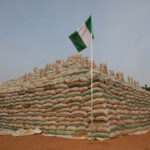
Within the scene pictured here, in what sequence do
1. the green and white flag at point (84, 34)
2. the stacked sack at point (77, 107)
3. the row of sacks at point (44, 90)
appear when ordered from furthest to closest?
1. the row of sacks at point (44, 90)
2. the green and white flag at point (84, 34)
3. the stacked sack at point (77, 107)

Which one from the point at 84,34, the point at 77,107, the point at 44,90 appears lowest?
the point at 77,107

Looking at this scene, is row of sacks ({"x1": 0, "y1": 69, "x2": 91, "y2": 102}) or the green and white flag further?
row of sacks ({"x1": 0, "y1": 69, "x2": 91, "y2": 102})

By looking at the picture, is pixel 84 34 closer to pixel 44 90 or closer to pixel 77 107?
pixel 77 107

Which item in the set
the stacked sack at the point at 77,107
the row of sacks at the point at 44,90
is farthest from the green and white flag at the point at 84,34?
the row of sacks at the point at 44,90

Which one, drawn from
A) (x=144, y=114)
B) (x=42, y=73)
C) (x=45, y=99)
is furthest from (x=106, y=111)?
(x=42, y=73)

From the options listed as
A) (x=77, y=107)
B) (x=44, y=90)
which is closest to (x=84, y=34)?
(x=77, y=107)

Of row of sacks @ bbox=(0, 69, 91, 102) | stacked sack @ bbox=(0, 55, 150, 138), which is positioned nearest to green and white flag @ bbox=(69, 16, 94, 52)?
stacked sack @ bbox=(0, 55, 150, 138)

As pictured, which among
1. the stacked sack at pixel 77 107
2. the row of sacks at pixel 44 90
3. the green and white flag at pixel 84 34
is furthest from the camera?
the row of sacks at pixel 44 90

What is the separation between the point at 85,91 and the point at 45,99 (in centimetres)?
177

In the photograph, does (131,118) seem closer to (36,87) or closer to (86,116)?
(86,116)

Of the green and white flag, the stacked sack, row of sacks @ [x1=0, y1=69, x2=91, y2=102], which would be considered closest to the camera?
the stacked sack

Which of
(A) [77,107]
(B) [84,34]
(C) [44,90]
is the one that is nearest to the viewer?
(A) [77,107]

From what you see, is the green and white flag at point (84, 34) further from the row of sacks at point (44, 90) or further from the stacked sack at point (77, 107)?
the row of sacks at point (44, 90)

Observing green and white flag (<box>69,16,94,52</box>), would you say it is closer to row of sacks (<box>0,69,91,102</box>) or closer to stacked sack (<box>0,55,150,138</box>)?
stacked sack (<box>0,55,150,138</box>)
